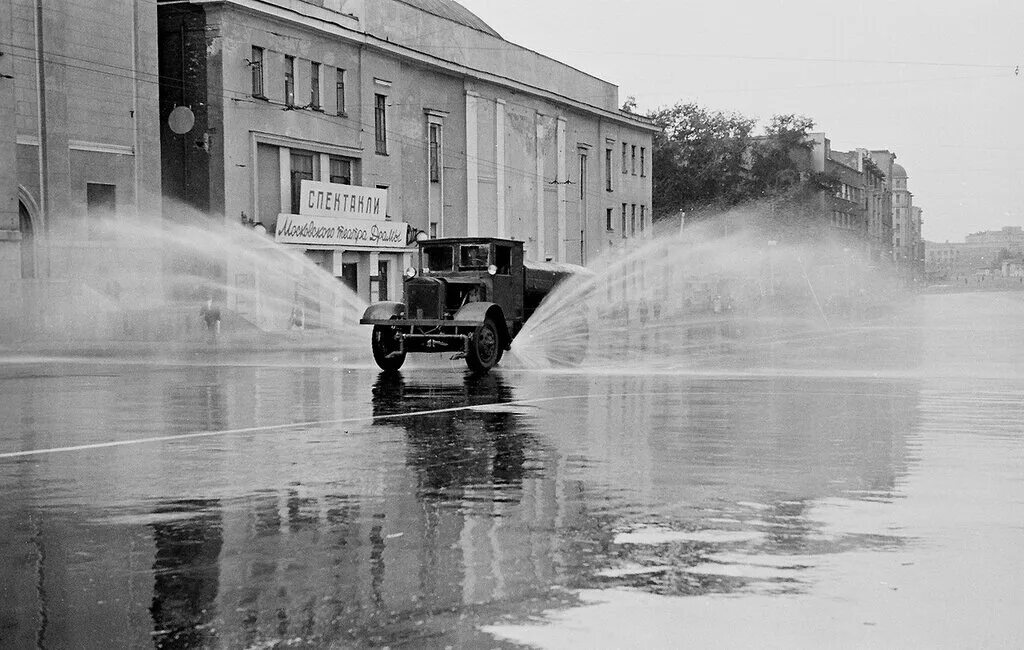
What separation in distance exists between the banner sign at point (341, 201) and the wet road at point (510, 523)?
2703 centimetres

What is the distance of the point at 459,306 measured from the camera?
1009 inches

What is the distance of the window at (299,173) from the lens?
44.2 m

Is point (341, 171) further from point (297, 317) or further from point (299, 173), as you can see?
point (297, 317)

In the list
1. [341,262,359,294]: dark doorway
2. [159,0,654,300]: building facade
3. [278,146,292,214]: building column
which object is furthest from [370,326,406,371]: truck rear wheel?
[341,262,359,294]: dark doorway

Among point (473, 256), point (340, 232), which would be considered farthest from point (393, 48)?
point (473, 256)

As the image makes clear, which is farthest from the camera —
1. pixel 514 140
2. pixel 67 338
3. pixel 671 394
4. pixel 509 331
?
pixel 514 140

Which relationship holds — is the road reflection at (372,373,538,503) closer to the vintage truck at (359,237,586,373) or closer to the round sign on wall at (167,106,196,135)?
the vintage truck at (359,237,586,373)

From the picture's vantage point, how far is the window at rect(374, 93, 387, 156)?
4953 cm

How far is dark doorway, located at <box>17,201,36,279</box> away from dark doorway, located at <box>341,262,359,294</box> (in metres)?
12.8

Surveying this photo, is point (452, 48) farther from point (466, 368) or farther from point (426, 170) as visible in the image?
point (466, 368)

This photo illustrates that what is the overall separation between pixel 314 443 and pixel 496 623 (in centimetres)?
726

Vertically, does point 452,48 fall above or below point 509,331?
above

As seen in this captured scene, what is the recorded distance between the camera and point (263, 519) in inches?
340

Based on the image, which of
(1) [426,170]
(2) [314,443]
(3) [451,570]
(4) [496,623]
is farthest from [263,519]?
(1) [426,170]
